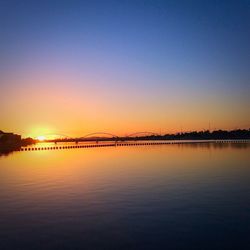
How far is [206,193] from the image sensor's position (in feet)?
99.3

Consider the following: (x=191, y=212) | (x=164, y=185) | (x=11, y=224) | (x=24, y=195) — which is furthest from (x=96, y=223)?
(x=164, y=185)

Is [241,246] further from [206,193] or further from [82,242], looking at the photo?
[206,193]

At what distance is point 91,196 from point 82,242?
43.7 feet

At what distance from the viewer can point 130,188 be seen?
34.3 m

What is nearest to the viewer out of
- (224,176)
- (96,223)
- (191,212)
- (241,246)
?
(241,246)

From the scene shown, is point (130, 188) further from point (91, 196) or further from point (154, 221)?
point (154, 221)

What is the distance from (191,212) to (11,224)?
1256 cm

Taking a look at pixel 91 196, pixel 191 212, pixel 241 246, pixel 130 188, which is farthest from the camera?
pixel 130 188

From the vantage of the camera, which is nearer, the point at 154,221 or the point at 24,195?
the point at 154,221

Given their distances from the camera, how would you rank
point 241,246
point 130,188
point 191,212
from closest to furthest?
point 241,246 < point 191,212 < point 130,188

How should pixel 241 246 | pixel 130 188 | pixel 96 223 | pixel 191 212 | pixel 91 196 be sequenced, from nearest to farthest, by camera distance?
pixel 241 246
pixel 96 223
pixel 191 212
pixel 91 196
pixel 130 188

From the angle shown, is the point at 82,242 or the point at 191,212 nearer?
the point at 82,242

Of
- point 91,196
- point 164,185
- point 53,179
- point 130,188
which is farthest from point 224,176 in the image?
point 53,179

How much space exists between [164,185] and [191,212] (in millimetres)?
12765
